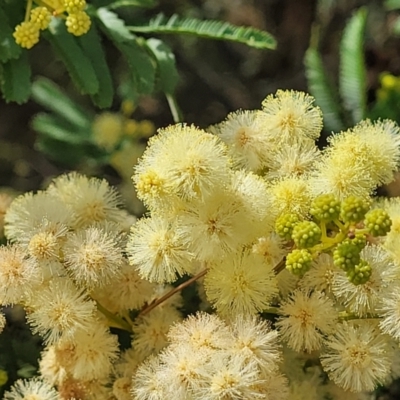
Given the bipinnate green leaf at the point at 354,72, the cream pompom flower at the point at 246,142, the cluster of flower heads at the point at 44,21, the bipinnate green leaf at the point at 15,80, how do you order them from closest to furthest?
the cream pompom flower at the point at 246,142 < the cluster of flower heads at the point at 44,21 < the bipinnate green leaf at the point at 15,80 < the bipinnate green leaf at the point at 354,72

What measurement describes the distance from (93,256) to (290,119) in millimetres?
517

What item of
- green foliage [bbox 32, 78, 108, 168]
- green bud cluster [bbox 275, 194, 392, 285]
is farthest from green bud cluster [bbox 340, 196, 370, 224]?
green foliage [bbox 32, 78, 108, 168]

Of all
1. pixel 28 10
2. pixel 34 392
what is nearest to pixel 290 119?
pixel 28 10

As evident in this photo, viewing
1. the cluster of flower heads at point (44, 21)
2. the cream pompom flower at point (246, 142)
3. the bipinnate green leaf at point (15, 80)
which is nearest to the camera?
the cream pompom flower at point (246, 142)

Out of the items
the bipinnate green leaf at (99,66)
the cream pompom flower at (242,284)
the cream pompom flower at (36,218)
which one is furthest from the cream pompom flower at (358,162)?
the bipinnate green leaf at (99,66)

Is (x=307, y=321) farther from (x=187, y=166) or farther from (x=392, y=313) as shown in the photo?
(x=187, y=166)

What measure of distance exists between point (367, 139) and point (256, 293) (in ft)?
1.33

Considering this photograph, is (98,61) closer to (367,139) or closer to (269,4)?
(367,139)

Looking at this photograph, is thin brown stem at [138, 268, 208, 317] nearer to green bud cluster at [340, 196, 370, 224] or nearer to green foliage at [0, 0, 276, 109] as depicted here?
green bud cluster at [340, 196, 370, 224]

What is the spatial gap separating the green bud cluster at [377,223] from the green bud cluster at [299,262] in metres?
0.13

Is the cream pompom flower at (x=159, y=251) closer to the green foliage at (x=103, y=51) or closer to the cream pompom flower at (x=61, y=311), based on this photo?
the cream pompom flower at (x=61, y=311)

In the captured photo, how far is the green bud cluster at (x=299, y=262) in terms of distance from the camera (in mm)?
1341

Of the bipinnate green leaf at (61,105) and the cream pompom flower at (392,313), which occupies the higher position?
the bipinnate green leaf at (61,105)

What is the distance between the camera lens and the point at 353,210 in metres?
1.32
